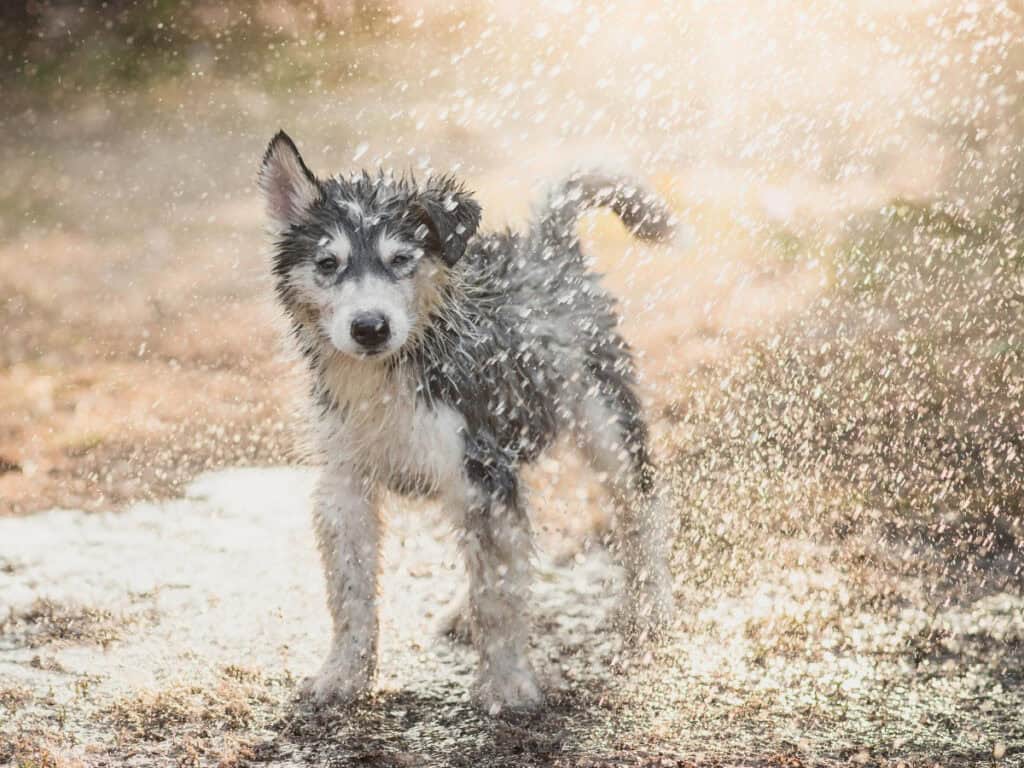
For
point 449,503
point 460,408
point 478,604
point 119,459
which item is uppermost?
point 119,459

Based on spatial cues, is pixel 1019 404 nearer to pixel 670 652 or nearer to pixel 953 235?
pixel 953 235

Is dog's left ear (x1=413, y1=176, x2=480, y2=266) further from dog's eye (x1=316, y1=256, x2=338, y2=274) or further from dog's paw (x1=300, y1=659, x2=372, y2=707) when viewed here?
dog's paw (x1=300, y1=659, x2=372, y2=707)

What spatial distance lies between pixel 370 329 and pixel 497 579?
1.21 meters

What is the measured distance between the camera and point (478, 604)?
472 cm

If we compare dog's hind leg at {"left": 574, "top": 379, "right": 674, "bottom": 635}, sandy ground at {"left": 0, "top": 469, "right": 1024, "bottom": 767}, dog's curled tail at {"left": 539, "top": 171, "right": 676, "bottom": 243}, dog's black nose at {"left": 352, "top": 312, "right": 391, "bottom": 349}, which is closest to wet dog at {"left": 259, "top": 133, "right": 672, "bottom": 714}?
dog's black nose at {"left": 352, "top": 312, "right": 391, "bottom": 349}

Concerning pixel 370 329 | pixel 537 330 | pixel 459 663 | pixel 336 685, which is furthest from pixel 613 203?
pixel 336 685

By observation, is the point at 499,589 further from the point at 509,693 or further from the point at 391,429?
the point at 391,429

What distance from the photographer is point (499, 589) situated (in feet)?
15.4

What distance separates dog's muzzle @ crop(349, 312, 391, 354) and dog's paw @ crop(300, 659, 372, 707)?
1.43 metres

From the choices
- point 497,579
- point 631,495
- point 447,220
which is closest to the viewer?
point 447,220

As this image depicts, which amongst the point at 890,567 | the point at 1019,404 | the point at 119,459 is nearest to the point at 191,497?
the point at 119,459

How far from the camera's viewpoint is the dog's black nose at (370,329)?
4191mm

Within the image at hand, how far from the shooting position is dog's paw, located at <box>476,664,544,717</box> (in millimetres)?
4680

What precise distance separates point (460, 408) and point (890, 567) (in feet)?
9.99
